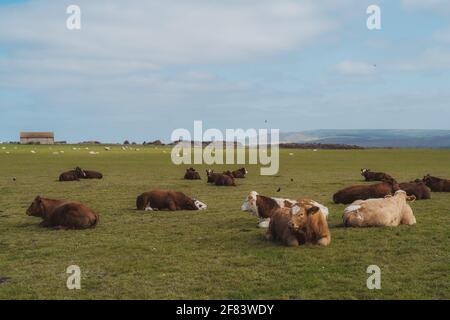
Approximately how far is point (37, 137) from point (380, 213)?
15365 cm

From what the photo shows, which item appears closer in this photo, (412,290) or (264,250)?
(412,290)

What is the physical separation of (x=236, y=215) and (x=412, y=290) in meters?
8.72

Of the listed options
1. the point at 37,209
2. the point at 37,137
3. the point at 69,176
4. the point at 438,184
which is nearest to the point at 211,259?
the point at 37,209

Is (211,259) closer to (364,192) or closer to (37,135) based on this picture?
(364,192)

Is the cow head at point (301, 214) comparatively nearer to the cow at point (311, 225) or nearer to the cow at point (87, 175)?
the cow at point (311, 225)

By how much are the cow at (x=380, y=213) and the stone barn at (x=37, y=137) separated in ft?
490

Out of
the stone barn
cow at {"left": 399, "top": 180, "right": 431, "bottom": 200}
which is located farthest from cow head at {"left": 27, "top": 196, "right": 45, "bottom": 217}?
the stone barn

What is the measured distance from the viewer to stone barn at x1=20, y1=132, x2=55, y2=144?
153875 mm

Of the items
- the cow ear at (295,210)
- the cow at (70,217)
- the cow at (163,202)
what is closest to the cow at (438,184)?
the cow at (163,202)

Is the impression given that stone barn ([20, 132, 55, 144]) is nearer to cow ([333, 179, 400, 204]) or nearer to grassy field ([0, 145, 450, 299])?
cow ([333, 179, 400, 204])
